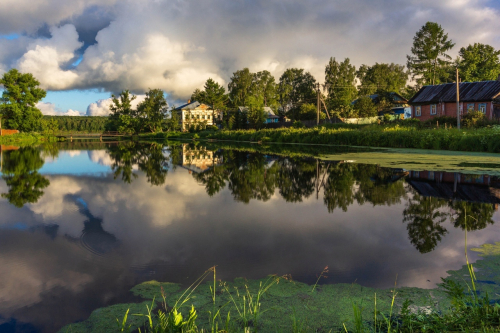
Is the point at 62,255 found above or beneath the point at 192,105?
beneath

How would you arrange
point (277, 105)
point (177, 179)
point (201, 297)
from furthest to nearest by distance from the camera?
point (277, 105) → point (177, 179) → point (201, 297)

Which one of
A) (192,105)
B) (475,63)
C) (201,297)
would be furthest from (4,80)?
(475,63)

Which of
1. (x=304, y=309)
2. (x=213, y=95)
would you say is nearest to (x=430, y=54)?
(x=213, y=95)

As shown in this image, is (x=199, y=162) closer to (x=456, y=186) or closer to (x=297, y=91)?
(x=456, y=186)

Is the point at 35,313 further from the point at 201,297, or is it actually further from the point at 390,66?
the point at 390,66

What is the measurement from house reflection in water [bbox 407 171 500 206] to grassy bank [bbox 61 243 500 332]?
17.2ft

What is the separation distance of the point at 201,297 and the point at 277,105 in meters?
88.5

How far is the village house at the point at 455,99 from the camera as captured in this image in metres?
42.1

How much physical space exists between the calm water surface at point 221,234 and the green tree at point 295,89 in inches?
2832

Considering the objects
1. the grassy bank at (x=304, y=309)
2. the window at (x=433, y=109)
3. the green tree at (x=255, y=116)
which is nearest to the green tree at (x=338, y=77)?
the green tree at (x=255, y=116)

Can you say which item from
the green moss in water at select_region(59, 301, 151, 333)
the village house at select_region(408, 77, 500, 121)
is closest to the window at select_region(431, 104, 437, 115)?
the village house at select_region(408, 77, 500, 121)

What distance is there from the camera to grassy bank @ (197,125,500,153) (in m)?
21.9

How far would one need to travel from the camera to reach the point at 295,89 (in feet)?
296

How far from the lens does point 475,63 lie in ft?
198
